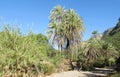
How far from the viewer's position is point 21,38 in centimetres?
2620

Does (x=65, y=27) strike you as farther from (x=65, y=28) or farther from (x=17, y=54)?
(x=17, y=54)

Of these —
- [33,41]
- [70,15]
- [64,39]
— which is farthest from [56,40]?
[33,41]

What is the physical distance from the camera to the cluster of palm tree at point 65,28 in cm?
7044

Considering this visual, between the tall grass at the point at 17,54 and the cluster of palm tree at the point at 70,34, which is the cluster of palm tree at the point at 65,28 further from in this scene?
the tall grass at the point at 17,54

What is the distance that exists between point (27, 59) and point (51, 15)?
4673 cm

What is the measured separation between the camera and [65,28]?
7019cm

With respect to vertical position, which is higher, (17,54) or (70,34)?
(70,34)

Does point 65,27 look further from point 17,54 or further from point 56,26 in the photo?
point 17,54

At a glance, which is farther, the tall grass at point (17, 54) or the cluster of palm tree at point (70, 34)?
the cluster of palm tree at point (70, 34)

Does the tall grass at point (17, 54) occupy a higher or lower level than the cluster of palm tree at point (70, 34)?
lower

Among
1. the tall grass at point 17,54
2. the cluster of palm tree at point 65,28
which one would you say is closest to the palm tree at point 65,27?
the cluster of palm tree at point 65,28

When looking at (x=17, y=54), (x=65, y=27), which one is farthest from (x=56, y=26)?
(x=17, y=54)

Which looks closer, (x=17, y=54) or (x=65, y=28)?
(x=17, y=54)

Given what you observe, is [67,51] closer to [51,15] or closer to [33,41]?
[51,15]
